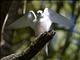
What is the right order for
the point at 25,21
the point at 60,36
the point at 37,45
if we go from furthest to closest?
the point at 60,36, the point at 25,21, the point at 37,45

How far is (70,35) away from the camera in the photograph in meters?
3.07

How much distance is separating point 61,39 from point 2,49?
0.96 metres

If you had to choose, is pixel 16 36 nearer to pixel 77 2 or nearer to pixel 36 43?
pixel 77 2

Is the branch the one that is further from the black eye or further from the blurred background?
the blurred background

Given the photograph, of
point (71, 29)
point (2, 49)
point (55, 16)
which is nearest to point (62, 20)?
point (55, 16)

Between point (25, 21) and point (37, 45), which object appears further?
point (25, 21)

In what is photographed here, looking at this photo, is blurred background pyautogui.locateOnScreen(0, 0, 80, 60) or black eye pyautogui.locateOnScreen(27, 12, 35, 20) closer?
black eye pyautogui.locateOnScreen(27, 12, 35, 20)

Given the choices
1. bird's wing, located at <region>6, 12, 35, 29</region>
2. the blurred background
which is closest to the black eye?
bird's wing, located at <region>6, 12, 35, 29</region>

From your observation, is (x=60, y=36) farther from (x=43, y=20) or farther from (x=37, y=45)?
(x=37, y=45)

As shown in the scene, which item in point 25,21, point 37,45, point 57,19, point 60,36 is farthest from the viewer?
point 60,36

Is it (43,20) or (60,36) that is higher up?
(43,20)

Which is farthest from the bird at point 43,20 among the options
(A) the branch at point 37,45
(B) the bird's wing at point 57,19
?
(A) the branch at point 37,45

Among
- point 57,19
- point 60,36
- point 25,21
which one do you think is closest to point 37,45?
point 57,19

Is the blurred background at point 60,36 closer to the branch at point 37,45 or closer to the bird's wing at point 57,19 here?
the bird's wing at point 57,19
